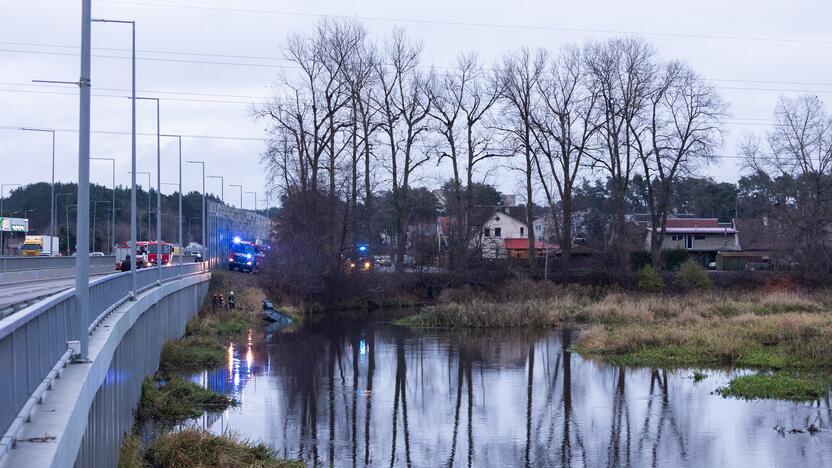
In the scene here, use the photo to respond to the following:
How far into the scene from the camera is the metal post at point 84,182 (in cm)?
1136

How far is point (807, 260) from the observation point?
2571 inches

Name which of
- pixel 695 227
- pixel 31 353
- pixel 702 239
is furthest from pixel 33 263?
pixel 695 227

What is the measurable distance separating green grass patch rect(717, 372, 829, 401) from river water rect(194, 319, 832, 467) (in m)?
0.64

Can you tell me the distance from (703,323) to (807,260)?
2834 centimetres

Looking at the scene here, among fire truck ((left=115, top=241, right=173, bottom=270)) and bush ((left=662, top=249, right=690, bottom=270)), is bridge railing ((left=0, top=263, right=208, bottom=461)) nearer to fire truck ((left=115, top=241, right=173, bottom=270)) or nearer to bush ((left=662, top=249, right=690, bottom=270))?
fire truck ((left=115, top=241, right=173, bottom=270))

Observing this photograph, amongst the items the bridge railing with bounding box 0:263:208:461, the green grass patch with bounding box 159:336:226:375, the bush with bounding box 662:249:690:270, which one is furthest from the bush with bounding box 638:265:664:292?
the bridge railing with bounding box 0:263:208:461

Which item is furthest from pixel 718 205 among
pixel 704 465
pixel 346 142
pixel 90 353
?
pixel 90 353

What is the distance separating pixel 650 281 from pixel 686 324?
22725 millimetres

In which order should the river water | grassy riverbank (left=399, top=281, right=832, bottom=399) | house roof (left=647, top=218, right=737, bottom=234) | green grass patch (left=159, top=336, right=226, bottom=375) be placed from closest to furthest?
the river water < green grass patch (left=159, top=336, right=226, bottom=375) < grassy riverbank (left=399, top=281, right=832, bottom=399) < house roof (left=647, top=218, right=737, bottom=234)

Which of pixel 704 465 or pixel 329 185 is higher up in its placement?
pixel 329 185

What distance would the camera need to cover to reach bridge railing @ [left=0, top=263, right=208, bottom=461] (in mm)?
6953

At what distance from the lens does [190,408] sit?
2302 cm

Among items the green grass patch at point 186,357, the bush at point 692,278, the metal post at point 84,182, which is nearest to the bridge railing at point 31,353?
the metal post at point 84,182

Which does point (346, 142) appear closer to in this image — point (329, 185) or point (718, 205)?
point (329, 185)
